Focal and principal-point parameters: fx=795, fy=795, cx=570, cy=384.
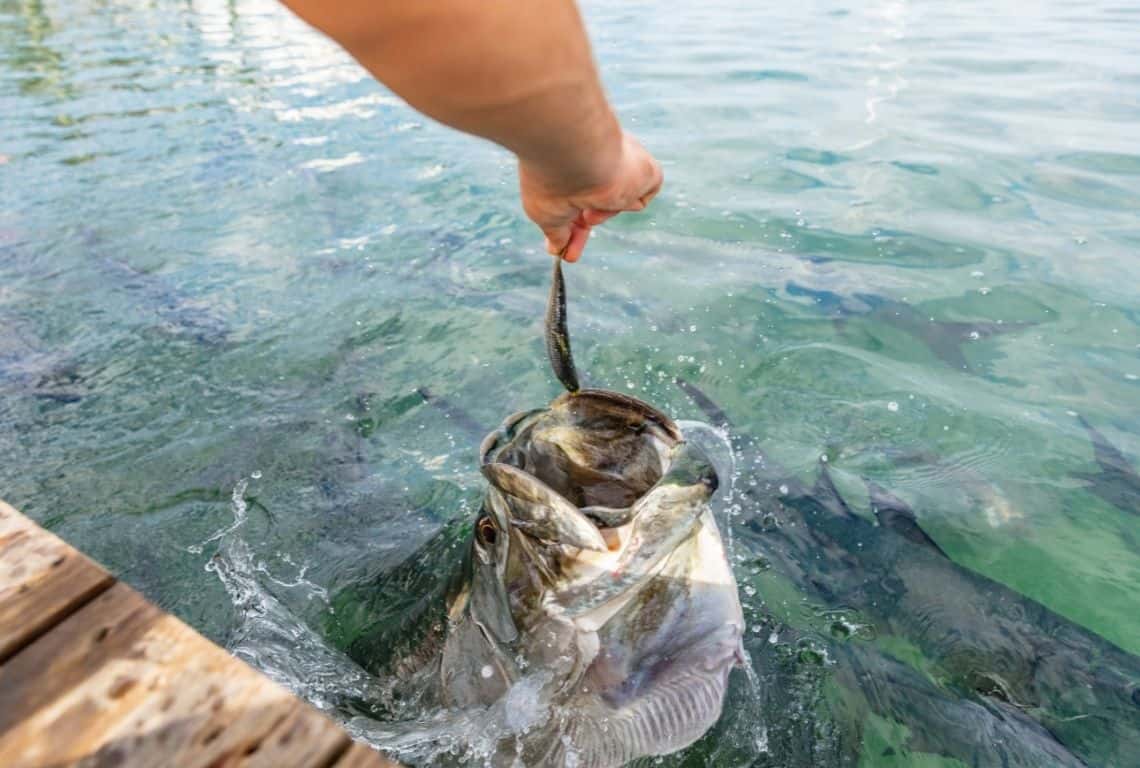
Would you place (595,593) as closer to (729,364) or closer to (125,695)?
(125,695)

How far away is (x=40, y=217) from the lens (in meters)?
7.61

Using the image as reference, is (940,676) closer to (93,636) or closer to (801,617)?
(801,617)

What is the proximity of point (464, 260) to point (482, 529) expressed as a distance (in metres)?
4.70

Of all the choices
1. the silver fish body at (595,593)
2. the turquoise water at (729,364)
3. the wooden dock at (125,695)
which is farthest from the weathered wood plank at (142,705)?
the turquoise water at (729,364)

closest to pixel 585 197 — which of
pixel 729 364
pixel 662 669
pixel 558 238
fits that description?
pixel 558 238

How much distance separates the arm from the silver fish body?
856mm

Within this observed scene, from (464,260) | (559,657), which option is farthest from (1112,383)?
(464,260)

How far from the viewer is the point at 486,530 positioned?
6.81ft

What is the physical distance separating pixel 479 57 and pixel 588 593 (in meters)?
1.29

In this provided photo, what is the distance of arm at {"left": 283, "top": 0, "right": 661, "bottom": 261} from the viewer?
907 mm

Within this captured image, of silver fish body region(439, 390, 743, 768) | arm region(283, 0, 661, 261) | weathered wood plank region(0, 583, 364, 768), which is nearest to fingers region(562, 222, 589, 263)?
silver fish body region(439, 390, 743, 768)

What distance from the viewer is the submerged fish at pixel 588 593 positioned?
1806 millimetres

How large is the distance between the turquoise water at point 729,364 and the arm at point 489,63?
1.98m

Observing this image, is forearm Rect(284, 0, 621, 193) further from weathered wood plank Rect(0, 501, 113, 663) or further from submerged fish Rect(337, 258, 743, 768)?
weathered wood plank Rect(0, 501, 113, 663)
